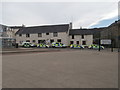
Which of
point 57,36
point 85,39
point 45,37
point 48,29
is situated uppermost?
point 48,29

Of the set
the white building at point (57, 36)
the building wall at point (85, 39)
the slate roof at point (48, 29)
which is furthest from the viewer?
the slate roof at point (48, 29)

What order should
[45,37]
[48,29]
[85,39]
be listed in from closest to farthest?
[85,39], [45,37], [48,29]

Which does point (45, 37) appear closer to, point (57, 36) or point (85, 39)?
point (57, 36)

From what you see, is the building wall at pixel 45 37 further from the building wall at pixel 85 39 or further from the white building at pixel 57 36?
the building wall at pixel 85 39

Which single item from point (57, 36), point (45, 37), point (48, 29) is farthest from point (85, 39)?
point (45, 37)

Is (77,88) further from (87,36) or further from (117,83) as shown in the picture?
(87,36)

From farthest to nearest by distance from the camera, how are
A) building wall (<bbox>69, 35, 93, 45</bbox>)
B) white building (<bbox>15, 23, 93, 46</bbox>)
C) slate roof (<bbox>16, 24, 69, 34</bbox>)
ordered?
1. slate roof (<bbox>16, 24, 69, 34</bbox>)
2. white building (<bbox>15, 23, 93, 46</bbox>)
3. building wall (<bbox>69, 35, 93, 45</bbox>)

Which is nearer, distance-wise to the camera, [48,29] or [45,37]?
[45,37]

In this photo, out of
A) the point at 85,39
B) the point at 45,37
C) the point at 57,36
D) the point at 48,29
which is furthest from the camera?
the point at 48,29

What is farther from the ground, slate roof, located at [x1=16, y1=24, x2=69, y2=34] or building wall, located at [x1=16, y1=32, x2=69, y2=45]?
slate roof, located at [x1=16, y1=24, x2=69, y2=34]

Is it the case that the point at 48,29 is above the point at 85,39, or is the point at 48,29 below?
above

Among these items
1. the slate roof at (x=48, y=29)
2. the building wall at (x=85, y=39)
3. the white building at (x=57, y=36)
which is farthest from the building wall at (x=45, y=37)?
the building wall at (x=85, y=39)

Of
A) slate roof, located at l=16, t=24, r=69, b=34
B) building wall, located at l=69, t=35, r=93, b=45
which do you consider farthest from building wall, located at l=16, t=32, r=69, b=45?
building wall, located at l=69, t=35, r=93, b=45

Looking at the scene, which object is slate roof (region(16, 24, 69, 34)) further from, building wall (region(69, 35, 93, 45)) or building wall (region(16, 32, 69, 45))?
building wall (region(69, 35, 93, 45))
